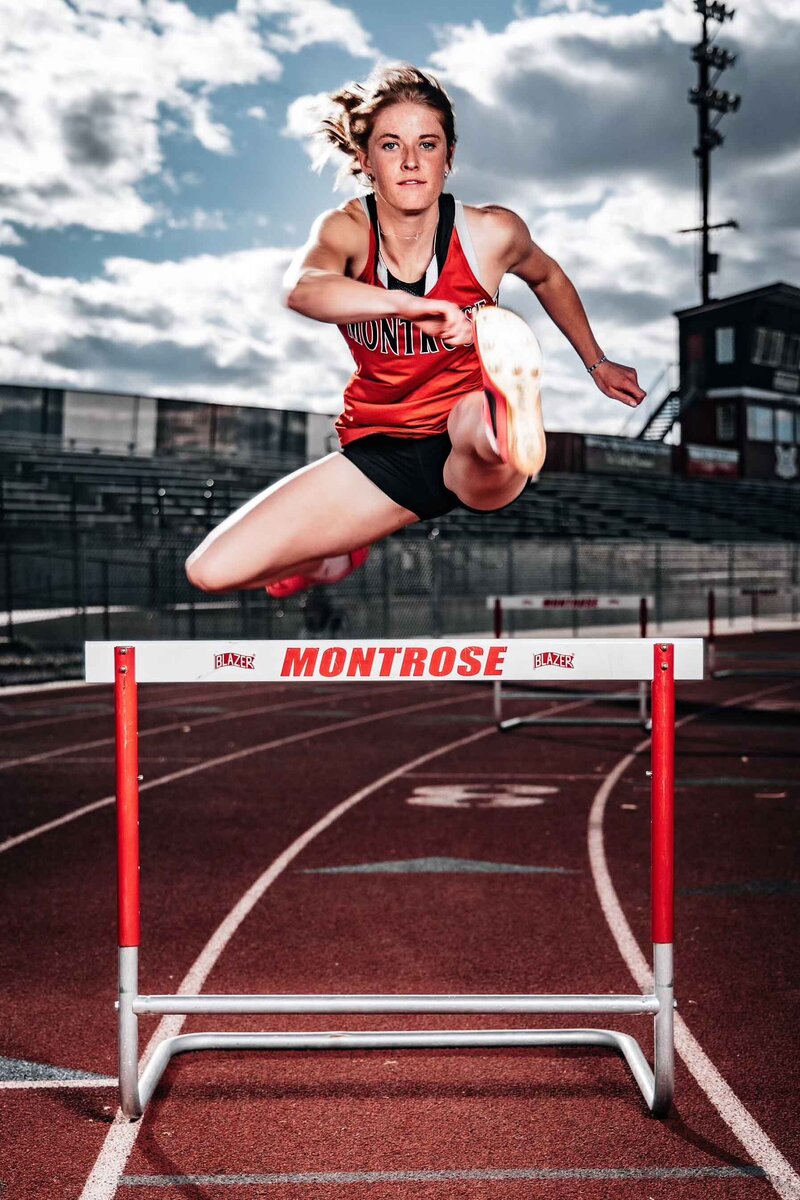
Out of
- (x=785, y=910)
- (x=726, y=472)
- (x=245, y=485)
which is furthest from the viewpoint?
(x=726, y=472)

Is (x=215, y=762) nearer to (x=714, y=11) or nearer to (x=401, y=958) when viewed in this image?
(x=401, y=958)

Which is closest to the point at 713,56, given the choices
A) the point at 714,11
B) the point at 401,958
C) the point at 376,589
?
the point at 714,11

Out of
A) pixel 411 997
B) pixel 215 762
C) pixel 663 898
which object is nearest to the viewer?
pixel 663 898

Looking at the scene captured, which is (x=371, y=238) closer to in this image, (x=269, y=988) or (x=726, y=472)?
(x=269, y=988)

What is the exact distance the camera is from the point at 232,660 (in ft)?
10.9

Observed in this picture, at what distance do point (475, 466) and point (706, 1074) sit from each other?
7.50 ft

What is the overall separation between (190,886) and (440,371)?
4.15 meters

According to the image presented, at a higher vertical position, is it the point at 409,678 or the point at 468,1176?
the point at 409,678

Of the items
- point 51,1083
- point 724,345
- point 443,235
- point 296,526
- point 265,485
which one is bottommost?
point 51,1083

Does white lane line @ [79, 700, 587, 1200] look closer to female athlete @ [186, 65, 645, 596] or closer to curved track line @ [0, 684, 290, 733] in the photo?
female athlete @ [186, 65, 645, 596]

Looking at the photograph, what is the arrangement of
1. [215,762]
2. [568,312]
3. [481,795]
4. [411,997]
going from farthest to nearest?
[215,762] → [481,795] → [411,997] → [568,312]

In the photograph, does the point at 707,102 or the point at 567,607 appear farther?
the point at 707,102

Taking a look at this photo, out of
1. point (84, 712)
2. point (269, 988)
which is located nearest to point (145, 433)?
point (84, 712)

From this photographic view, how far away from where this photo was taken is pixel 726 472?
42625 millimetres
